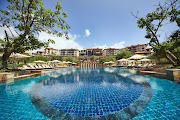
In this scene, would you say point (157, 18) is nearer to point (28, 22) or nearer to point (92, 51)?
point (28, 22)

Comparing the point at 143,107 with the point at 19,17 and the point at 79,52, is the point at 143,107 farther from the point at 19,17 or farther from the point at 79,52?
the point at 79,52

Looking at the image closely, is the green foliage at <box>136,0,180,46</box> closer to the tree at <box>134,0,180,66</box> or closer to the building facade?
the tree at <box>134,0,180,66</box>

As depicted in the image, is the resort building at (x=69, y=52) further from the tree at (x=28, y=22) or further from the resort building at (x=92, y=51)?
the tree at (x=28, y=22)

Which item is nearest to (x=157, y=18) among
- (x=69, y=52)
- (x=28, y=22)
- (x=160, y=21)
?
(x=160, y=21)

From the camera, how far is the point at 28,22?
736 centimetres

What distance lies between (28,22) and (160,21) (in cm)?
1295

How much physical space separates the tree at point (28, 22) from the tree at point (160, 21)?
8129mm

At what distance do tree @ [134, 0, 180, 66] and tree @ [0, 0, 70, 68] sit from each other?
813cm

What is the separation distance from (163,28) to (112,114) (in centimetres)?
976

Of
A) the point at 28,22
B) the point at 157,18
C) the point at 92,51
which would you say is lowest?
the point at 28,22

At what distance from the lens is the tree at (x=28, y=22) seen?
6.45 m

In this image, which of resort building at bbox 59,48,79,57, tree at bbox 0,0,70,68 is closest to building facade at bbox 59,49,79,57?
resort building at bbox 59,48,79,57

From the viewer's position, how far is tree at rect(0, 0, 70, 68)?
645 centimetres

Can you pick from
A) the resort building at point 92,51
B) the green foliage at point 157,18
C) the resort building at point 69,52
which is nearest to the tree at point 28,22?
the green foliage at point 157,18
